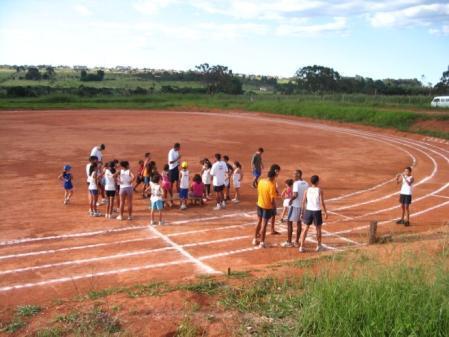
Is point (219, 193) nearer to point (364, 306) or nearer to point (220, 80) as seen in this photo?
point (364, 306)

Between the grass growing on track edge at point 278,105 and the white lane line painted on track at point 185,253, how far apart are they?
30.9 meters

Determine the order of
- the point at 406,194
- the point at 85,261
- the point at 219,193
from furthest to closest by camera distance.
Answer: the point at 219,193 → the point at 406,194 → the point at 85,261

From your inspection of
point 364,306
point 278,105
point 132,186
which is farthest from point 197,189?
point 278,105

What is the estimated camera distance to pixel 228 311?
6.87 metres

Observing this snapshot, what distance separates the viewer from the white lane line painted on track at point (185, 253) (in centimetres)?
1043

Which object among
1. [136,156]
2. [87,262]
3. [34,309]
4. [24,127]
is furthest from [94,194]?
[24,127]

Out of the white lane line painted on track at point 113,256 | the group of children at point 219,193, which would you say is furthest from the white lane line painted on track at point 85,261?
the group of children at point 219,193

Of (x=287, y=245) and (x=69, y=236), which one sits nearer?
(x=287, y=245)

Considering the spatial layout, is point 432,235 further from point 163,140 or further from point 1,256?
point 163,140

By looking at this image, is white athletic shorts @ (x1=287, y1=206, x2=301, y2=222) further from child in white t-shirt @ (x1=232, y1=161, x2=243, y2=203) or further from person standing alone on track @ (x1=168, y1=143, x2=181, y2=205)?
person standing alone on track @ (x1=168, y1=143, x2=181, y2=205)

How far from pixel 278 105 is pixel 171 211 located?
45998 millimetres

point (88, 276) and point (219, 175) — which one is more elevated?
point (219, 175)

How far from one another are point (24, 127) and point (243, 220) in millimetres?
33077

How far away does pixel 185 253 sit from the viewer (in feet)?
37.9
